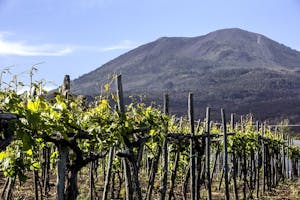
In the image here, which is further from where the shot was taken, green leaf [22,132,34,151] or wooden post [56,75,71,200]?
wooden post [56,75,71,200]

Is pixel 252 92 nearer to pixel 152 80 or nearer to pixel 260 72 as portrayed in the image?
pixel 260 72

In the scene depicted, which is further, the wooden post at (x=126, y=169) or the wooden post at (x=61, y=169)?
the wooden post at (x=126, y=169)

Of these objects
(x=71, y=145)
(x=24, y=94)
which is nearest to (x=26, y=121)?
(x=24, y=94)

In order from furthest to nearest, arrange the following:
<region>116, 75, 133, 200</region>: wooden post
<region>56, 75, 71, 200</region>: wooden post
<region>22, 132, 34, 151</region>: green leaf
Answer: <region>116, 75, 133, 200</region>: wooden post < <region>56, 75, 71, 200</region>: wooden post < <region>22, 132, 34, 151</region>: green leaf

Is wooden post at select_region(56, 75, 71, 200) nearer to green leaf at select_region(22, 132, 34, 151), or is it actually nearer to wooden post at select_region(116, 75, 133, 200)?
green leaf at select_region(22, 132, 34, 151)

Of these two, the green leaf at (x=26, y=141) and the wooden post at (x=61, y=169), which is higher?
the green leaf at (x=26, y=141)

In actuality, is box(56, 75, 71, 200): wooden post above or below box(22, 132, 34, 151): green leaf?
below

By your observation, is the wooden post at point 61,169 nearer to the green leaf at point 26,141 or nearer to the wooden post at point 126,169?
the green leaf at point 26,141

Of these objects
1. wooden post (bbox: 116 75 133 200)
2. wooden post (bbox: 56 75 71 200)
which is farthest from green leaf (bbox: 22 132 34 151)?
wooden post (bbox: 116 75 133 200)

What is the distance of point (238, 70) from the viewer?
508ft

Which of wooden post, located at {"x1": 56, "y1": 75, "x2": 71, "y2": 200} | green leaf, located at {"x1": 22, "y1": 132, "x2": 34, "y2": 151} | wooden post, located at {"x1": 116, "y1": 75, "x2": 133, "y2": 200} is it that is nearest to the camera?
green leaf, located at {"x1": 22, "y1": 132, "x2": 34, "y2": 151}

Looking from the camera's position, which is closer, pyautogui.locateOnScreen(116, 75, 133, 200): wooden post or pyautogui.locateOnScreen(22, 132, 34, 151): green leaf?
pyautogui.locateOnScreen(22, 132, 34, 151): green leaf

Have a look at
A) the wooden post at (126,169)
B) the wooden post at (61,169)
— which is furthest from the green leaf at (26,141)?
the wooden post at (126,169)

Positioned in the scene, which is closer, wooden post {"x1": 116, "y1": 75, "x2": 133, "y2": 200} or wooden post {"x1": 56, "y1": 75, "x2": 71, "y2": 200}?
wooden post {"x1": 56, "y1": 75, "x2": 71, "y2": 200}
